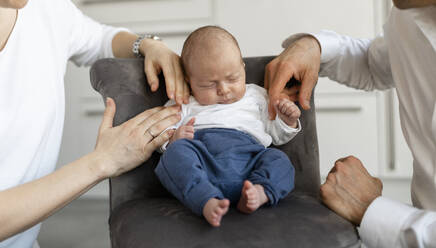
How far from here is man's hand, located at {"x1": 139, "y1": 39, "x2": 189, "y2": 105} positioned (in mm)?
1093

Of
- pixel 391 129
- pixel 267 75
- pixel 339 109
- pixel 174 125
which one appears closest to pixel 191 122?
pixel 174 125

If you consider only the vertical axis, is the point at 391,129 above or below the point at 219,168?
below

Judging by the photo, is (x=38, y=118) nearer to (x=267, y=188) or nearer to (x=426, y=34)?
(x=267, y=188)

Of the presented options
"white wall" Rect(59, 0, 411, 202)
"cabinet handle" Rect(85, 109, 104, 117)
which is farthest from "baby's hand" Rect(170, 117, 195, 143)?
"cabinet handle" Rect(85, 109, 104, 117)

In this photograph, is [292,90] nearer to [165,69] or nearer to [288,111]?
[288,111]

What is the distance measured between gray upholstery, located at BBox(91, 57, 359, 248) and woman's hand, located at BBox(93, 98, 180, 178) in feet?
0.17

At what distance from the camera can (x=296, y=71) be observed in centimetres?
109

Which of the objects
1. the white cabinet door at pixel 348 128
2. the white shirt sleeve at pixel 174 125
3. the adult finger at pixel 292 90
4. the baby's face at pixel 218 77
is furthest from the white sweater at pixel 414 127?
the white cabinet door at pixel 348 128

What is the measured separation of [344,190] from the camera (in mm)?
929

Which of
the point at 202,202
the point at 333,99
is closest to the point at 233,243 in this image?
the point at 202,202

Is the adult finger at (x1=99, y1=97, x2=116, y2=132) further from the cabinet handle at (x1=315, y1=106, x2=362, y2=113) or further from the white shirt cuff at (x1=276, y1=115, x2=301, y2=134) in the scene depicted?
the cabinet handle at (x1=315, y1=106, x2=362, y2=113)

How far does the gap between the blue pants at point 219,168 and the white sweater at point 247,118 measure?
3 centimetres

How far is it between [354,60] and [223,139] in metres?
0.49

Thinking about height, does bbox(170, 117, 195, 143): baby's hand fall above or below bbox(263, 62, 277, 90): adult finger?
below
